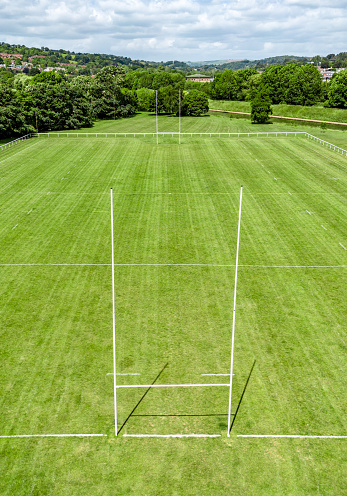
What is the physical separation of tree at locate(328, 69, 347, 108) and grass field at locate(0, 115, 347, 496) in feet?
284

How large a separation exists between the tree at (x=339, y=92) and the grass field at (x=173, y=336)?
284 feet

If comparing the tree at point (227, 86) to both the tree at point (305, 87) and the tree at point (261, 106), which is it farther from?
the tree at point (261, 106)

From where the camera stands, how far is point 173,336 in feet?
83.5

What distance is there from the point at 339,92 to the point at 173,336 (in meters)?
125

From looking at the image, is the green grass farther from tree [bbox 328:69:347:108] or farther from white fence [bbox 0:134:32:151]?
white fence [bbox 0:134:32:151]

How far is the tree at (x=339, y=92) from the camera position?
5054 inches

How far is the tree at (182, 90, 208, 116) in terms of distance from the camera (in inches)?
5069

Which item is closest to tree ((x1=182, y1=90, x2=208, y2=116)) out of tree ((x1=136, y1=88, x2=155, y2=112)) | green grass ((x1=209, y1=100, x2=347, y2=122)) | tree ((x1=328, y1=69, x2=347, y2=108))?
tree ((x1=136, y1=88, x2=155, y2=112))

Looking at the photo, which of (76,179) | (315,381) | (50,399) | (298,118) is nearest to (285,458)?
(315,381)

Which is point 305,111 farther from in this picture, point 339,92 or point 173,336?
point 173,336

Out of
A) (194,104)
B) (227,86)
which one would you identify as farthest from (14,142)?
(227,86)

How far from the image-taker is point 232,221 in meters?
44.2

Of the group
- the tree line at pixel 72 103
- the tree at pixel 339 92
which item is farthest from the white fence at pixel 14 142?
the tree at pixel 339 92

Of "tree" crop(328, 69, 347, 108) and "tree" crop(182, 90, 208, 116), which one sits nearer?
"tree" crop(328, 69, 347, 108)
